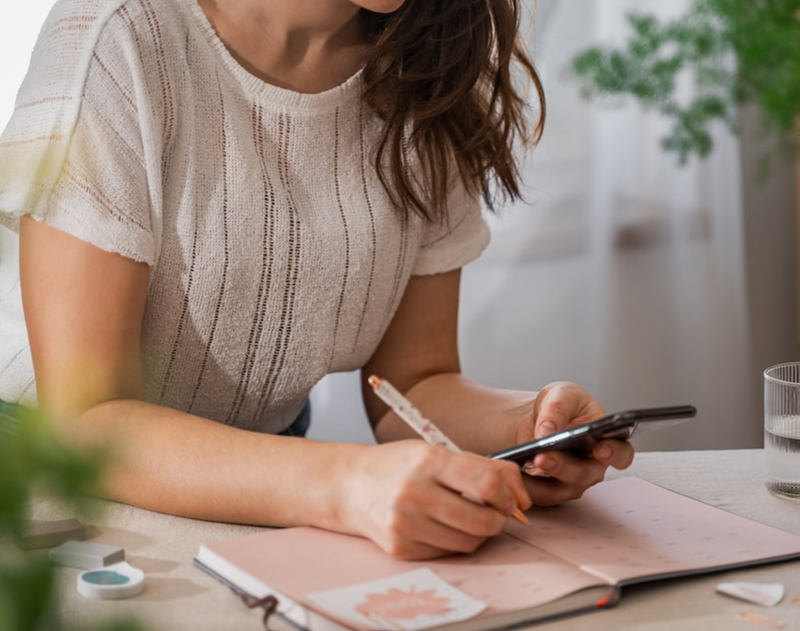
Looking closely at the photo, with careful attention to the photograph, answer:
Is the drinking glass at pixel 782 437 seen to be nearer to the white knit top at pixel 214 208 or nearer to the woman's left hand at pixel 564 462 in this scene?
the woman's left hand at pixel 564 462

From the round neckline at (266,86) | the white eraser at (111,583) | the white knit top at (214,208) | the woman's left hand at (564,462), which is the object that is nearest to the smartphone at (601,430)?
the woman's left hand at (564,462)

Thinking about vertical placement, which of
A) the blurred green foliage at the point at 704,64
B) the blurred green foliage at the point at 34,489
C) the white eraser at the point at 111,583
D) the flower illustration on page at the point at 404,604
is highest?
the blurred green foliage at the point at 704,64

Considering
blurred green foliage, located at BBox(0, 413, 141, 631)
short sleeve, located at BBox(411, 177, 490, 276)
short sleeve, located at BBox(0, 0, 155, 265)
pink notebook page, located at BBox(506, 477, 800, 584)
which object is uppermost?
short sleeve, located at BBox(0, 0, 155, 265)

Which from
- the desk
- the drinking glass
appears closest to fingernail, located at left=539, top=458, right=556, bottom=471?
the desk

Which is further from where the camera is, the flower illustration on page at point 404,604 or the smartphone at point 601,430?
the smartphone at point 601,430

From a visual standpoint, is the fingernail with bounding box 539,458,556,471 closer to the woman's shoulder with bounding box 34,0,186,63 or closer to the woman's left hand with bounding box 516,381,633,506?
the woman's left hand with bounding box 516,381,633,506

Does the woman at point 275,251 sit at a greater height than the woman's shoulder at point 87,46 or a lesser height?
lesser

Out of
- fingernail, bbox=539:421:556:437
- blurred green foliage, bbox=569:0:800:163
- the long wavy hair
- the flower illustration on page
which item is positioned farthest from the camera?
blurred green foliage, bbox=569:0:800:163

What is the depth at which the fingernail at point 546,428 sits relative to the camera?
2.94ft

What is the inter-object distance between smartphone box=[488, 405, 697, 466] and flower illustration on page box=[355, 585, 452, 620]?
16 cm

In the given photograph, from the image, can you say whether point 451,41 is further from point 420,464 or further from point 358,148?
point 420,464

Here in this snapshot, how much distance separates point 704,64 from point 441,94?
121cm

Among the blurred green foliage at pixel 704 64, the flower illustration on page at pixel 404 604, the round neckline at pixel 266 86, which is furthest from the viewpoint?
the blurred green foliage at pixel 704 64

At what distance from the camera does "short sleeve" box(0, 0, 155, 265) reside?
926 mm
